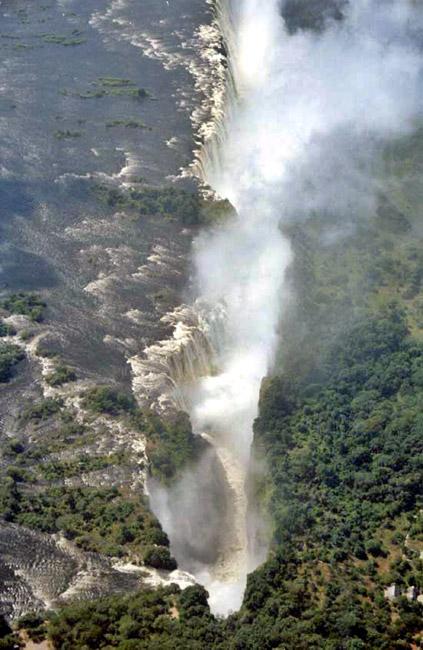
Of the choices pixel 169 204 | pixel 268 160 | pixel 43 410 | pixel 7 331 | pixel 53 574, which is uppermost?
pixel 268 160

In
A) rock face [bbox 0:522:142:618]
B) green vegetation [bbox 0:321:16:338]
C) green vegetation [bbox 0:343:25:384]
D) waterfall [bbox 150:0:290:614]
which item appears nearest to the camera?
rock face [bbox 0:522:142:618]

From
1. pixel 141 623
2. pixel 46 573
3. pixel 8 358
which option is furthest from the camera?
pixel 8 358

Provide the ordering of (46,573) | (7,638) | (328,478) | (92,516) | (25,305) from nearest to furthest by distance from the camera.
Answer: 1. (7,638)
2. (46,573)
3. (92,516)
4. (328,478)
5. (25,305)

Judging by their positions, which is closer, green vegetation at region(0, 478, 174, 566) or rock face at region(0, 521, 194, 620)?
rock face at region(0, 521, 194, 620)

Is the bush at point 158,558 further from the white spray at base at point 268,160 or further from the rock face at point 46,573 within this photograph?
the white spray at base at point 268,160

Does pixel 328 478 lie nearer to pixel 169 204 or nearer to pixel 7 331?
pixel 7 331

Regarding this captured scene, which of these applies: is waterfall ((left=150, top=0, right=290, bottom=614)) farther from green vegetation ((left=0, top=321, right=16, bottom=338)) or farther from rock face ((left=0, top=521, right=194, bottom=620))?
green vegetation ((left=0, top=321, right=16, bottom=338))

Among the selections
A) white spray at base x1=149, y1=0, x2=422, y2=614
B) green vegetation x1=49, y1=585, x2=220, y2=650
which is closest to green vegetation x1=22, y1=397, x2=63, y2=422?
white spray at base x1=149, y1=0, x2=422, y2=614

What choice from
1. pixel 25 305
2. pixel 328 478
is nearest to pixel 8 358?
pixel 25 305
